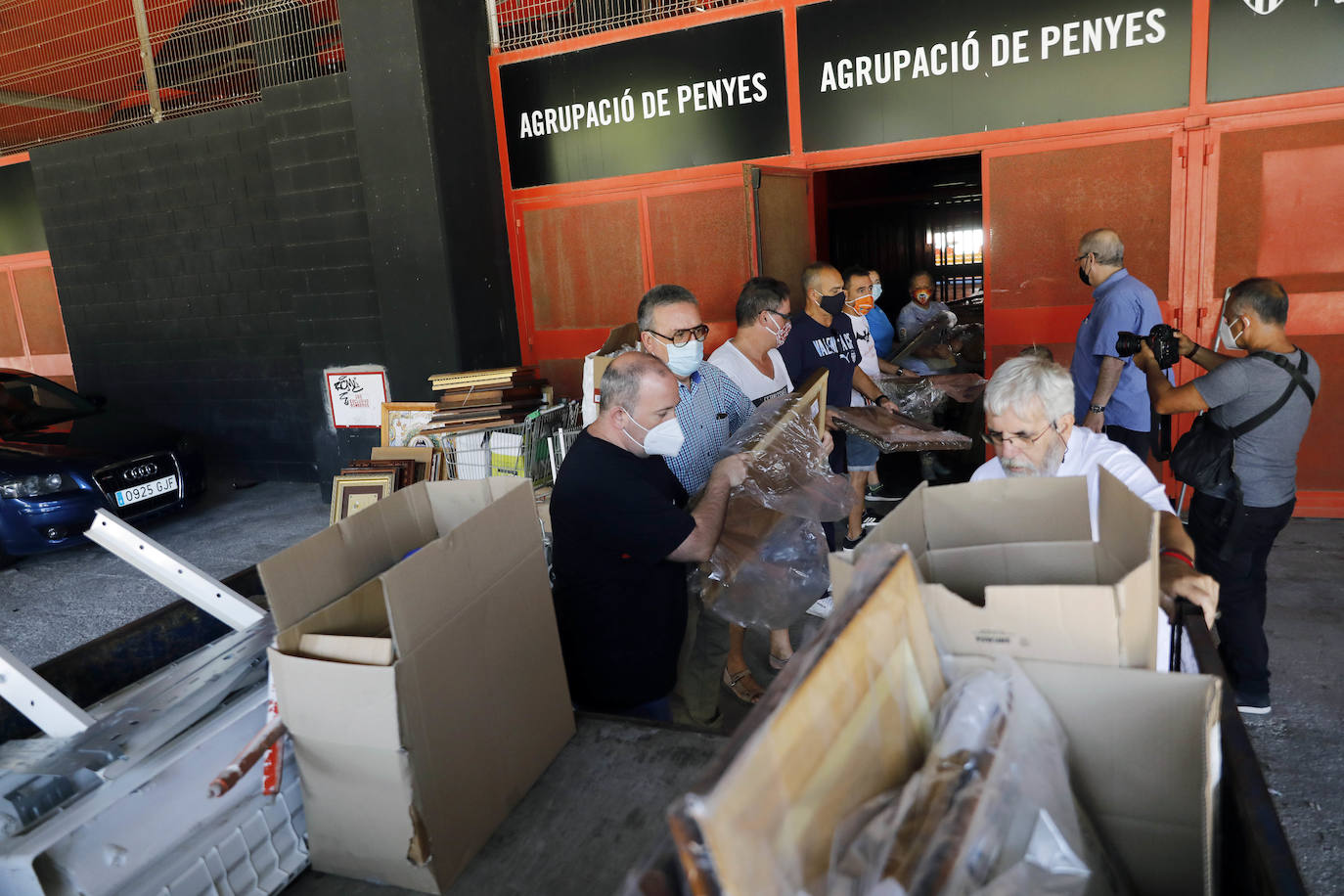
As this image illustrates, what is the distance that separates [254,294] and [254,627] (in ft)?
25.0

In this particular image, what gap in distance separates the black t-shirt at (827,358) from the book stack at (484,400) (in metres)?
1.73

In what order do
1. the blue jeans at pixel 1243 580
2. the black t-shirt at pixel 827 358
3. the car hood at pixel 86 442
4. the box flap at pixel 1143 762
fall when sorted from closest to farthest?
the box flap at pixel 1143 762
the blue jeans at pixel 1243 580
the black t-shirt at pixel 827 358
the car hood at pixel 86 442

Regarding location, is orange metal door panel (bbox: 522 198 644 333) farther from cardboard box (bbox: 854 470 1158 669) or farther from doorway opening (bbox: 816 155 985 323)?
doorway opening (bbox: 816 155 985 323)

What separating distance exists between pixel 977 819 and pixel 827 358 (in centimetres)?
445

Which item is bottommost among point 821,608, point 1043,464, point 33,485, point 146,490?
point 821,608

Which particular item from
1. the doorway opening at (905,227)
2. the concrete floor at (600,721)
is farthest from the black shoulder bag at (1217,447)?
the doorway opening at (905,227)

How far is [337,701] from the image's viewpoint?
143cm

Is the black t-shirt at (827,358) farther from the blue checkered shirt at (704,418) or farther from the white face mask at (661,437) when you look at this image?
the white face mask at (661,437)

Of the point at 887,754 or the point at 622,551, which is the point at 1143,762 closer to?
the point at 887,754

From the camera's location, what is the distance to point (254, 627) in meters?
1.77

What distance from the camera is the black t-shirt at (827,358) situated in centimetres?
511

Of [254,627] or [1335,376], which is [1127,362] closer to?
[1335,376]

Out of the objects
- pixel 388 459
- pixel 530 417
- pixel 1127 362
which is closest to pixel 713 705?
pixel 530 417

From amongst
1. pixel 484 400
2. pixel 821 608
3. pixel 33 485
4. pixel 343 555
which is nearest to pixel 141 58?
pixel 33 485
